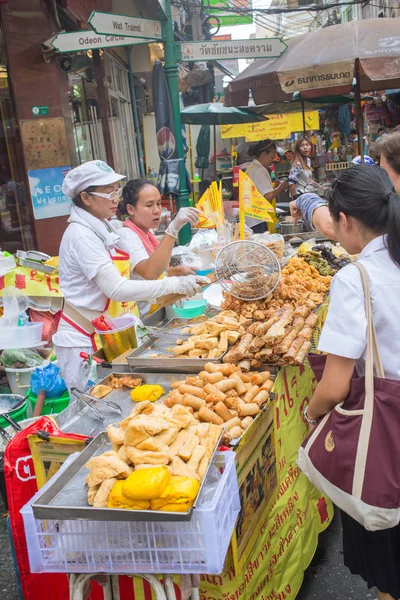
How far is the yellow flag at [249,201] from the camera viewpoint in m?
4.61

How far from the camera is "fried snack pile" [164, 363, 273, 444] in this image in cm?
255

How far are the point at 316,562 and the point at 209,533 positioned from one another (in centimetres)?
198

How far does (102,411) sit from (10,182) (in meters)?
5.17

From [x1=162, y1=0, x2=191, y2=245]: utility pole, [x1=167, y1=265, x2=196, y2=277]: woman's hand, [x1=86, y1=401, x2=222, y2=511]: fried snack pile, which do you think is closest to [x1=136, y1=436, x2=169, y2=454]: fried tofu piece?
[x1=86, y1=401, x2=222, y2=511]: fried snack pile

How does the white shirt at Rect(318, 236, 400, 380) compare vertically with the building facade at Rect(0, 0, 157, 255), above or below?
below

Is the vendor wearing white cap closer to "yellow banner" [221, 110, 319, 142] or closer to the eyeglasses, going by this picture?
the eyeglasses

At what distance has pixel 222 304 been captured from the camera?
3893 millimetres

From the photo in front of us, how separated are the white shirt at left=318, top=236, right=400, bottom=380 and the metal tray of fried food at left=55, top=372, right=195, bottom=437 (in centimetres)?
113

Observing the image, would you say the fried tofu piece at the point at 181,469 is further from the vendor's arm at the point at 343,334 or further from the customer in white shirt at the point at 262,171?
the customer in white shirt at the point at 262,171

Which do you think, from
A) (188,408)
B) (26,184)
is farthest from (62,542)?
(26,184)

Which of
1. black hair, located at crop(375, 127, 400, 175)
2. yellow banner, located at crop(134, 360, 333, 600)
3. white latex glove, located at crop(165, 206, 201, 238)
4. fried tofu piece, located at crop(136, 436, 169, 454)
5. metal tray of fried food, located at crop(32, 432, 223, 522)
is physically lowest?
yellow banner, located at crop(134, 360, 333, 600)

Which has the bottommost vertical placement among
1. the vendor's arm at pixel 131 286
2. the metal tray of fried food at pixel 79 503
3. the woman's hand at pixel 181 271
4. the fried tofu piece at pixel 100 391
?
the fried tofu piece at pixel 100 391

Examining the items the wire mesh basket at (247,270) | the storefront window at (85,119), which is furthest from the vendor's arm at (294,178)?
the wire mesh basket at (247,270)

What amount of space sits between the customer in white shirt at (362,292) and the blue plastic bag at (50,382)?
2103 millimetres
